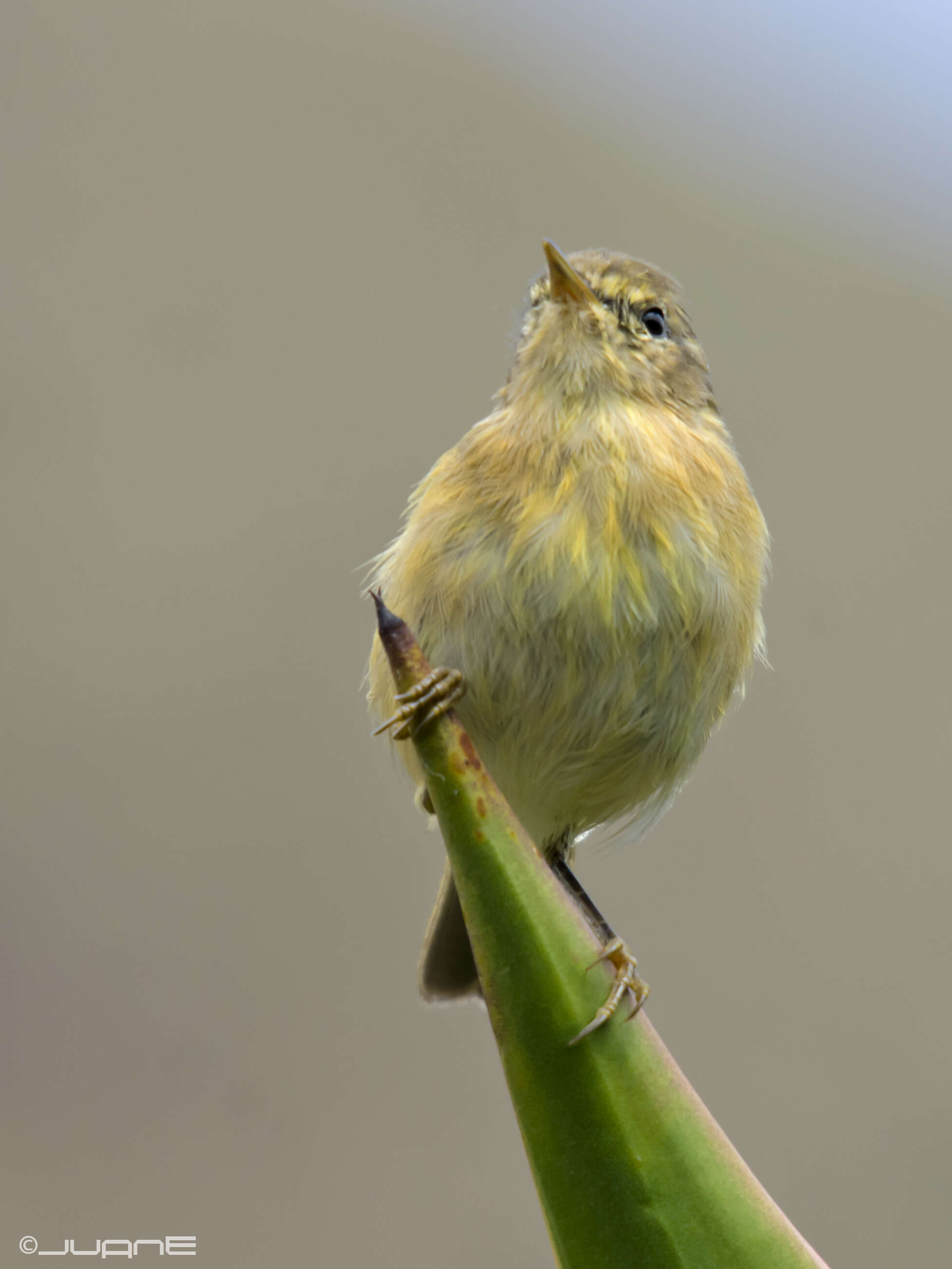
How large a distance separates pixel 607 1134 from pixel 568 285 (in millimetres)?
1118

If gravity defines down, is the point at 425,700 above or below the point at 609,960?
above

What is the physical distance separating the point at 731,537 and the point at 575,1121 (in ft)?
2.99

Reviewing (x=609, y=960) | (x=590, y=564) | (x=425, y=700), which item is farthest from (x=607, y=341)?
(x=609, y=960)

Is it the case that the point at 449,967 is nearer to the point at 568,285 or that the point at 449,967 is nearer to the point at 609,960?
the point at 609,960

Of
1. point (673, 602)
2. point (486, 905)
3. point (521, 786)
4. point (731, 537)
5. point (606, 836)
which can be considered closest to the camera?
point (486, 905)

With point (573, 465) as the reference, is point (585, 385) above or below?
above

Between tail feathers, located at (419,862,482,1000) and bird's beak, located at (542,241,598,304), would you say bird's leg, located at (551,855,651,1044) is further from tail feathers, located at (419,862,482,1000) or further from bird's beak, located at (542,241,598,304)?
bird's beak, located at (542,241,598,304)

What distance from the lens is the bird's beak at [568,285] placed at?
147 centimetres

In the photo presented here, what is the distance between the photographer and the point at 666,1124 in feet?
2.55

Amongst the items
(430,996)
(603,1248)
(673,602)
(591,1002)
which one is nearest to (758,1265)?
(603,1248)

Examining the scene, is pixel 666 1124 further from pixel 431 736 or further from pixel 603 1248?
pixel 431 736

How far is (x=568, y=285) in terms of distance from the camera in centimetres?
156

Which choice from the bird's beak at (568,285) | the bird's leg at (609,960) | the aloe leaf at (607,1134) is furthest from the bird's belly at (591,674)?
the aloe leaf at (607,1134)

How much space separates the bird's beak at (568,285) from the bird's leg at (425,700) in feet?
1.94
